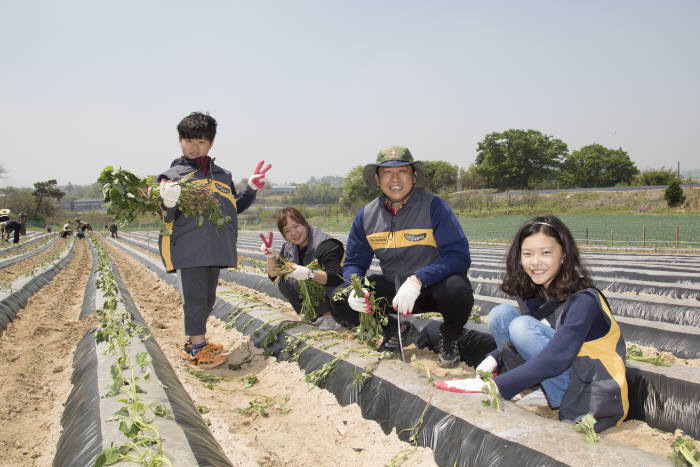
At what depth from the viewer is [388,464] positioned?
180 cm

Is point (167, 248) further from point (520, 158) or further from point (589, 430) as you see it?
point (520, 158)

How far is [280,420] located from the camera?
7.67ft

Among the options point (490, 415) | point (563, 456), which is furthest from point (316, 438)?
point (563, 456)

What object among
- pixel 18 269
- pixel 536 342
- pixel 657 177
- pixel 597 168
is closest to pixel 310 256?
pixel 536 342

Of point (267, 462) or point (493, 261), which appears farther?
point (493, 261)

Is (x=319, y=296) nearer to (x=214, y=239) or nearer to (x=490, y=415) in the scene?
(x=214, y=239)

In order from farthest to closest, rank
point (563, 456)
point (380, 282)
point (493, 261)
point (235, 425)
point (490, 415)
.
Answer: point (493, 261), point (380, 282), point (235, 425), point (490, 415), point (563, 456)

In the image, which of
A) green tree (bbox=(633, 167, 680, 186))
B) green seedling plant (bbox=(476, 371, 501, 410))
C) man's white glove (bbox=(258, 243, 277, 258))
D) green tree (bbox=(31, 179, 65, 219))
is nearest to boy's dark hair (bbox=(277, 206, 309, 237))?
man's white glove (bbox=(258, 243, 277, 258))

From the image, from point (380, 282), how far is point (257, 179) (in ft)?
4.44

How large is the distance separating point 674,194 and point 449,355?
3508 cm

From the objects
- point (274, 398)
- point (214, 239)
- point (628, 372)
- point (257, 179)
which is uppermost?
point (257, 179)

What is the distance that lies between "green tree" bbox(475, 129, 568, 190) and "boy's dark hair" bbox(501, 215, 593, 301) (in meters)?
58.9

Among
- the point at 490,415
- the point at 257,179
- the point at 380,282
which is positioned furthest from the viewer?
the point at 257,179

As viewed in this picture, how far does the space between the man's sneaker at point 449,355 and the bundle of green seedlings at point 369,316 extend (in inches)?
17.2
